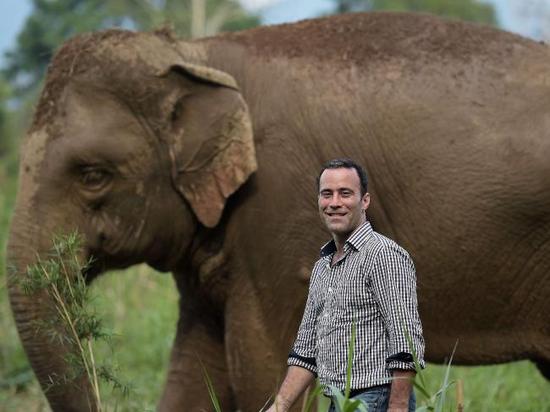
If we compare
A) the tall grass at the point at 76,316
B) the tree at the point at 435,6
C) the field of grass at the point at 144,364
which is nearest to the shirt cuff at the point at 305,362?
the tall grass at the point at 76,316

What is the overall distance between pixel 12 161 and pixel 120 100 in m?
12.4

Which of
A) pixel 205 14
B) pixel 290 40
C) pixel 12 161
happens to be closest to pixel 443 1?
pixel 205 14

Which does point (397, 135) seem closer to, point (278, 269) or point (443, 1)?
point (278, 269)

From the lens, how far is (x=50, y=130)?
529 centimetres

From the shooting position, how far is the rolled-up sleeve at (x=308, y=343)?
3.74 metres

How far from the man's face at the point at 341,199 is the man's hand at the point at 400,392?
0.40 meters

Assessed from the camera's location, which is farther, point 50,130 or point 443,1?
point 443,1

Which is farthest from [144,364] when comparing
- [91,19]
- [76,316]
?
[91,19]

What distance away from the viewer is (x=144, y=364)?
345 inches

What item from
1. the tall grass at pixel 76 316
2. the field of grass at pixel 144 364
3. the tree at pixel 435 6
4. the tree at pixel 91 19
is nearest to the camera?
the tall grass at pixel 76 316

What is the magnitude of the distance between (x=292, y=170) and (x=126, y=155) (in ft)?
2.13

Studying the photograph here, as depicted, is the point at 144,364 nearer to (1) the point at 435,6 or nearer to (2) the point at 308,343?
(2) the point at 308,343

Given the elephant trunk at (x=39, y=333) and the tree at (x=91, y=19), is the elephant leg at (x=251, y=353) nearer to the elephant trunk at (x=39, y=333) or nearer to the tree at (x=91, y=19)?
the elephant trunk at (x=39, y=333)

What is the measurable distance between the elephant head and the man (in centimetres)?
169
